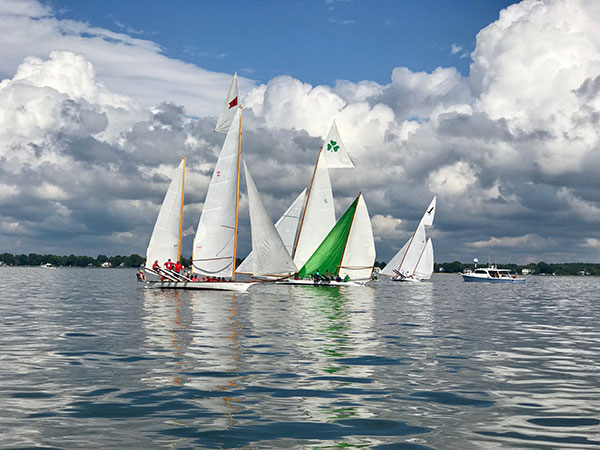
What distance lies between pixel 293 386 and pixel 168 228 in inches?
2135

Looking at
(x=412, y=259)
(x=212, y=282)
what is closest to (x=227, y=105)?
(x=212, y=282)

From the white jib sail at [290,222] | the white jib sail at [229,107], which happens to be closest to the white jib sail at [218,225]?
the white jib sail at [229,107]

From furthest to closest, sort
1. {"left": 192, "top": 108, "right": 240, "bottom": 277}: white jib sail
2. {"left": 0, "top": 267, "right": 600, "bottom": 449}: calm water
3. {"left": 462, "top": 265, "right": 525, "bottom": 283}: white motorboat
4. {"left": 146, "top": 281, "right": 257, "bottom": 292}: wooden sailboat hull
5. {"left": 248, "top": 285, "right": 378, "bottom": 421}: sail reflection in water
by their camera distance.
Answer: {"left": 462, "top": 265, "right": 525, "bottom": 283}: white motorboat, {"left": 192, "top": 108, "right": 240, "bottom": 277}: white jib sail, {"left": 146, "top": 281, "right": 257, "bottom": 292}: wooden sailboat hull, {"left": 248, "top": 285, "right": 378, "bottom": 421}: sail reflection in water, {"left": 0, "top": 267, "right": 600, "bottom": 449}: calm water

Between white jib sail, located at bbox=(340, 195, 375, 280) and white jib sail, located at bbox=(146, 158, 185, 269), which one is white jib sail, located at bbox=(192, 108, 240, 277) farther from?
white jib sail, located at bbox=(340, 195, 375, 280)

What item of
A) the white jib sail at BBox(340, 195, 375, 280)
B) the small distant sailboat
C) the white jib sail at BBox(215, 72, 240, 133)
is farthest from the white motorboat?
the white jib sail at BBox(215, 72, 240, 133)

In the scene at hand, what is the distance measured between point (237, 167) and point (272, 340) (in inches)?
1489

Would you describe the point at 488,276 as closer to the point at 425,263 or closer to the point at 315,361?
the point at 425,263

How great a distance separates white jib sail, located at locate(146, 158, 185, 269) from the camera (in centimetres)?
6700

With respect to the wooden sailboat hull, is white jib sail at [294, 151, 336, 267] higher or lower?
higher

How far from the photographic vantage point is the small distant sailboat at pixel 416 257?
392 ft

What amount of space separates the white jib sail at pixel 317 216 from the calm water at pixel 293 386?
152 feet

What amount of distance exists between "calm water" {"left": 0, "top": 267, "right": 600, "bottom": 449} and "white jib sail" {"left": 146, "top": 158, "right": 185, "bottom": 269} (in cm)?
3640

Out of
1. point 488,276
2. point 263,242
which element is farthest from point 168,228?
point 488,276

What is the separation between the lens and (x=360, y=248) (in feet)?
252
